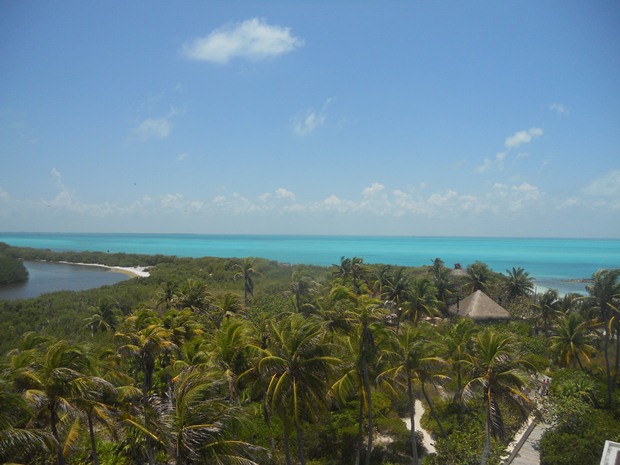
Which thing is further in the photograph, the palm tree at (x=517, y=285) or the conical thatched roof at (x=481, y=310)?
the palm tree at (x=517, y=285)

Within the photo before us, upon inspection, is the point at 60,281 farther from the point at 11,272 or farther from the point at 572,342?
the point at 572,342

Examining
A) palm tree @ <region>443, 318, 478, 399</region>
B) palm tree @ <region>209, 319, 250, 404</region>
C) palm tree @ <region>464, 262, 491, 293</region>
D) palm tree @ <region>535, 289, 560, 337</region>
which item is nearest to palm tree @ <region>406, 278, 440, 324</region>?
palm tree @ <region>443, 318, 478, 399</region>

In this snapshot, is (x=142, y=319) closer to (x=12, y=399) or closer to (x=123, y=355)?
(x=123, y=355)

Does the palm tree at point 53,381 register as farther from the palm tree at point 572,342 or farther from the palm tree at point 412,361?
the palm tree at point 572,342

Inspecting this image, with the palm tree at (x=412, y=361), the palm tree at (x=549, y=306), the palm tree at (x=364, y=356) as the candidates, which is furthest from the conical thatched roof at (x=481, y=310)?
the palm tree at (x=364, y=356)

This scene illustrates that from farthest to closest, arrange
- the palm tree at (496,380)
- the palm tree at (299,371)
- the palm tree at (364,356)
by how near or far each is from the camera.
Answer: the palm tree at (364,356) → the palm tree at (496,380) → the palm tree at (299,371)

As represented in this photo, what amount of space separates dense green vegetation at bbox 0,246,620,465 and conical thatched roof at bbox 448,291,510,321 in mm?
8351

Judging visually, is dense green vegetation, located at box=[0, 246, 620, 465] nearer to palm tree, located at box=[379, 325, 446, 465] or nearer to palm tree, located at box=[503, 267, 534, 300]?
palm tree, located at box=[379, 325, 446, 465]

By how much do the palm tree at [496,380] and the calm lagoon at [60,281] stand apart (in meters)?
72.1

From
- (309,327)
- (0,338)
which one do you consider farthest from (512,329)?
(0,338)

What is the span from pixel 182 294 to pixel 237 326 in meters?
16.6

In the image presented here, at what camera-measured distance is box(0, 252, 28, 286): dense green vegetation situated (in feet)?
254

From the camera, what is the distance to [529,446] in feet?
64.2

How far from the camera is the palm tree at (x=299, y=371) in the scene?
13.8 meters
